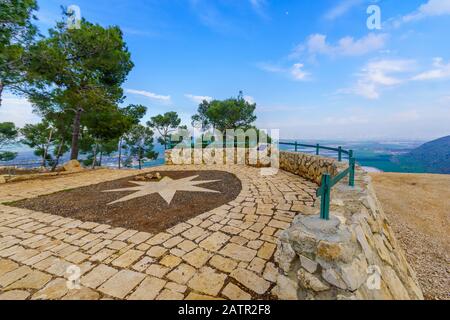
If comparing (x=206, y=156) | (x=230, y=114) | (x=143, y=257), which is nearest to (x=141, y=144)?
(x=230, y=114)

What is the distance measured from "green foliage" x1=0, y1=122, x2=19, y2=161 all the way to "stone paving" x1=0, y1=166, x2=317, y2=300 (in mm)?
20439

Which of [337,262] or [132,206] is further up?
[337,262]

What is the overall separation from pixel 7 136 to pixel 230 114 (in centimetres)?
2108

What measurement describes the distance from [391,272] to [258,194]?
3.08 metres

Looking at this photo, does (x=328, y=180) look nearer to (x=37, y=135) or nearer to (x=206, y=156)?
(x=206, y=156)

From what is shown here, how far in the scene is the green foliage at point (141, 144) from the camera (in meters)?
23.7

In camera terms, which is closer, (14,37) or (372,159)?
(14,37)

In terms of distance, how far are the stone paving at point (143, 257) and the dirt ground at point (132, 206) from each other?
0.22 meters

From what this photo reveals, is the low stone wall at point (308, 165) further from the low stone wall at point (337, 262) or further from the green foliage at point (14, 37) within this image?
the green foliage at point (14, 37)

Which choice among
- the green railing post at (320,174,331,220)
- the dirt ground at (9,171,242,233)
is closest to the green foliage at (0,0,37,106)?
the dirt ground at (9,171,242,233)

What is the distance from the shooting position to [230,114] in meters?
17.0

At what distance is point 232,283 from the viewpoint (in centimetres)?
190

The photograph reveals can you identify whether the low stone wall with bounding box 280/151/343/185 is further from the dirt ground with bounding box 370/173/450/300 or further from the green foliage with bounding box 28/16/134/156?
the green foliage with bounding box 28/16/134/156
